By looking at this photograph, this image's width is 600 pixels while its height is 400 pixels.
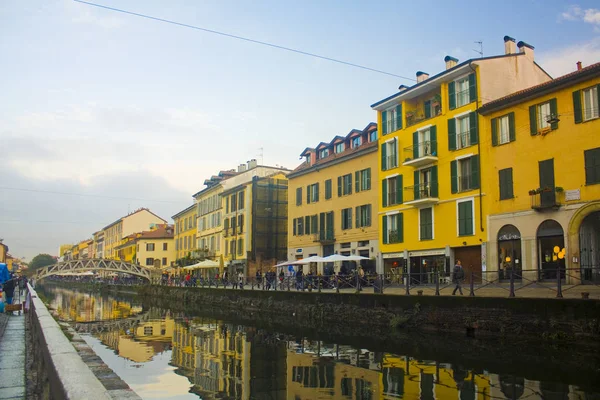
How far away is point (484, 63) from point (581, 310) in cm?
1747

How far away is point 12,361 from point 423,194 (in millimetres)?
25357

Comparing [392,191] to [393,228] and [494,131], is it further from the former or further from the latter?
[494,131]

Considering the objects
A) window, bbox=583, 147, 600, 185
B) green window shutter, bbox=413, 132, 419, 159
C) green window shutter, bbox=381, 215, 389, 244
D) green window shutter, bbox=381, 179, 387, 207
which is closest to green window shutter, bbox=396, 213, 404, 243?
green window shutter, bbox=381, 215, 389, 244

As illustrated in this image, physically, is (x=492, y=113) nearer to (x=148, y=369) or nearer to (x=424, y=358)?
(x=424, y=358)

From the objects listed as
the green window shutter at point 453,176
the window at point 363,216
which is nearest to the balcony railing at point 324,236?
the window at point 363,216

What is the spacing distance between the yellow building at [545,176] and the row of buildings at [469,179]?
5cm

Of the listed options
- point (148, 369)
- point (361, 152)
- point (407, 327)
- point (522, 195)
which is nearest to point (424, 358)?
point (407, 327)

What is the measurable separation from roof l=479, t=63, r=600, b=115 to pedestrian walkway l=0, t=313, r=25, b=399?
2226 centimetres

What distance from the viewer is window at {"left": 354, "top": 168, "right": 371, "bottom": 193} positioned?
37.2 metres

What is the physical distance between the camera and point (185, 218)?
74.5 meters

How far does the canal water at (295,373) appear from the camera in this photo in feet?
35.6

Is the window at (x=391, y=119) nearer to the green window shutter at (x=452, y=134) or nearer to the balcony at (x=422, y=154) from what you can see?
the balcony at (x=422, y=154)

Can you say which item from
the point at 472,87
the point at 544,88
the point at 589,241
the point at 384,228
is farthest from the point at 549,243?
the point at 384,228

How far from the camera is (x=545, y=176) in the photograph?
25.0 metres
